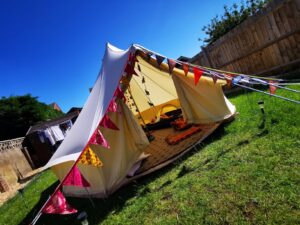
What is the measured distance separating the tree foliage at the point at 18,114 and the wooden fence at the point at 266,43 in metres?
25.9

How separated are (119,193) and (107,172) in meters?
0.48

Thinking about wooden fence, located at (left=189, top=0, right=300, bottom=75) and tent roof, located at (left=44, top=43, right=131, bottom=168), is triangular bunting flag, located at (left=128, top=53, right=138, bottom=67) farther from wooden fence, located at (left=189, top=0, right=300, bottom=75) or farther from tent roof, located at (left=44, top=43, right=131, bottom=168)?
wooden fence, located at (left=189, top=0, right=300, bottom=75)

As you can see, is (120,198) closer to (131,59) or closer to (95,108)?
(95,108)

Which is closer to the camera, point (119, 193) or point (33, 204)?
point (119, 193)

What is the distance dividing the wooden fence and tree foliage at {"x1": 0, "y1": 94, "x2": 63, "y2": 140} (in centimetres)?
2592

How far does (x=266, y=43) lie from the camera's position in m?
7.60

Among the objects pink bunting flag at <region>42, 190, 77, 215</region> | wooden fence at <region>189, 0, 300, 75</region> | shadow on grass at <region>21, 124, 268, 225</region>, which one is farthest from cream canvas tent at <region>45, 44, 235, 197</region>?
wooden fence at <region>189, 0, 300, 75</region>

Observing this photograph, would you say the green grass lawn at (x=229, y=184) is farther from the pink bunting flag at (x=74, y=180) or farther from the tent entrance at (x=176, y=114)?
the pink bunting flag at (x=74, y=180)

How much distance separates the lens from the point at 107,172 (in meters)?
4.96

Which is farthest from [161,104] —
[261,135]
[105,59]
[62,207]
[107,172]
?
[62,207]

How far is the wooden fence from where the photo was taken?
670 centimetres

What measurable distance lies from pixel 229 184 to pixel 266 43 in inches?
235

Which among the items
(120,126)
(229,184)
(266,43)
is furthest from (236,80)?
(266,43)

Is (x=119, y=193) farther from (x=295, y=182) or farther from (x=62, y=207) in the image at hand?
(x=295, y=182)
